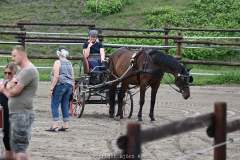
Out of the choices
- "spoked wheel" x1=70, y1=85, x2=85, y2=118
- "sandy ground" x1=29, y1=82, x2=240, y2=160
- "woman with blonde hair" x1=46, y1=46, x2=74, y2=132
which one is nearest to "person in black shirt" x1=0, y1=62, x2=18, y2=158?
"sandy ground" x1=29, y1=82, x2=240, y2=160

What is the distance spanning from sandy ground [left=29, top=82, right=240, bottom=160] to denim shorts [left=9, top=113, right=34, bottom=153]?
1.23 m

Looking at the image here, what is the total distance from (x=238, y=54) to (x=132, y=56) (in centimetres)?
1011

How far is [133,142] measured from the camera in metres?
4.86

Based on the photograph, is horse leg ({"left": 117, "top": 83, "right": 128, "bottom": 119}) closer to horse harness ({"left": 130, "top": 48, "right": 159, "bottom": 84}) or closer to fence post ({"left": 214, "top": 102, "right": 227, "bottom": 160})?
horse harness ({"left": 130, "top": 48, "right": 159, "bottom": 84})

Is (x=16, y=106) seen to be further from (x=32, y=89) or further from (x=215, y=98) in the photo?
(x=215, y=98)

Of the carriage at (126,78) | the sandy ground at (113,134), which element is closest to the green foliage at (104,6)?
the sandy ground at (113,134)

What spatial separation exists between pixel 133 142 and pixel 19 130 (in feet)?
11.2

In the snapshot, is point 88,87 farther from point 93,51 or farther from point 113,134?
point 113,134

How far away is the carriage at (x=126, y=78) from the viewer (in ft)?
43.6

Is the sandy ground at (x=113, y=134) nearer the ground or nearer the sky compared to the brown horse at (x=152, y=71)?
nearer the ground

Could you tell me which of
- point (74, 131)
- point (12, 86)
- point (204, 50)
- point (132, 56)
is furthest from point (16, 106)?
point (204, 50)

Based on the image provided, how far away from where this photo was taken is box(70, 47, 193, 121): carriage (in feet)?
43.6

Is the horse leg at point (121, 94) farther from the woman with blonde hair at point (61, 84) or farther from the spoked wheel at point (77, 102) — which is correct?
the woman with blonde hair at point (61, 84)

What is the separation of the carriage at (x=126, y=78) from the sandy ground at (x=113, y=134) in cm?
35
